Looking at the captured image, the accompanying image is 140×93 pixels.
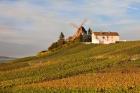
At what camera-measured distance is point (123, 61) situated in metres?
79.7

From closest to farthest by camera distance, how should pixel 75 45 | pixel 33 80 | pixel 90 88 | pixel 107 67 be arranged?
pixel 90 88, pixel 33 80, pixel 107 67, pixel 75 45

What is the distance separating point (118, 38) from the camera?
15700 centimetres

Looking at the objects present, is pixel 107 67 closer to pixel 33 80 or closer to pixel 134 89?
pixel 33 80

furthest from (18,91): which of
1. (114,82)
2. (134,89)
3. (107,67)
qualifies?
(107,67)

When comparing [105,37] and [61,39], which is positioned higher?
[105,37]

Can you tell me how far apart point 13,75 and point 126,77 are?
3005 centimetres

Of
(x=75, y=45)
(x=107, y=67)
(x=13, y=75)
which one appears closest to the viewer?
(x=107, y=67)

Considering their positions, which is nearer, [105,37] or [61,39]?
[105,37]

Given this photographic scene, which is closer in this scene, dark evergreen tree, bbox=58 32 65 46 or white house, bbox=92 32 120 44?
white house, bbox=92 32 120 44

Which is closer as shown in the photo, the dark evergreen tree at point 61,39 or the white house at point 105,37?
the white house at point 105,37

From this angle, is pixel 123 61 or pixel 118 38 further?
pixel 118 38

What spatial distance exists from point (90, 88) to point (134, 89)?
16.5ft

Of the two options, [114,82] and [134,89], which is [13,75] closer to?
[114,82]

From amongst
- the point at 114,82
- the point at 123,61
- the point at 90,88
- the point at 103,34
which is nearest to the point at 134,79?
the point at 114,82
